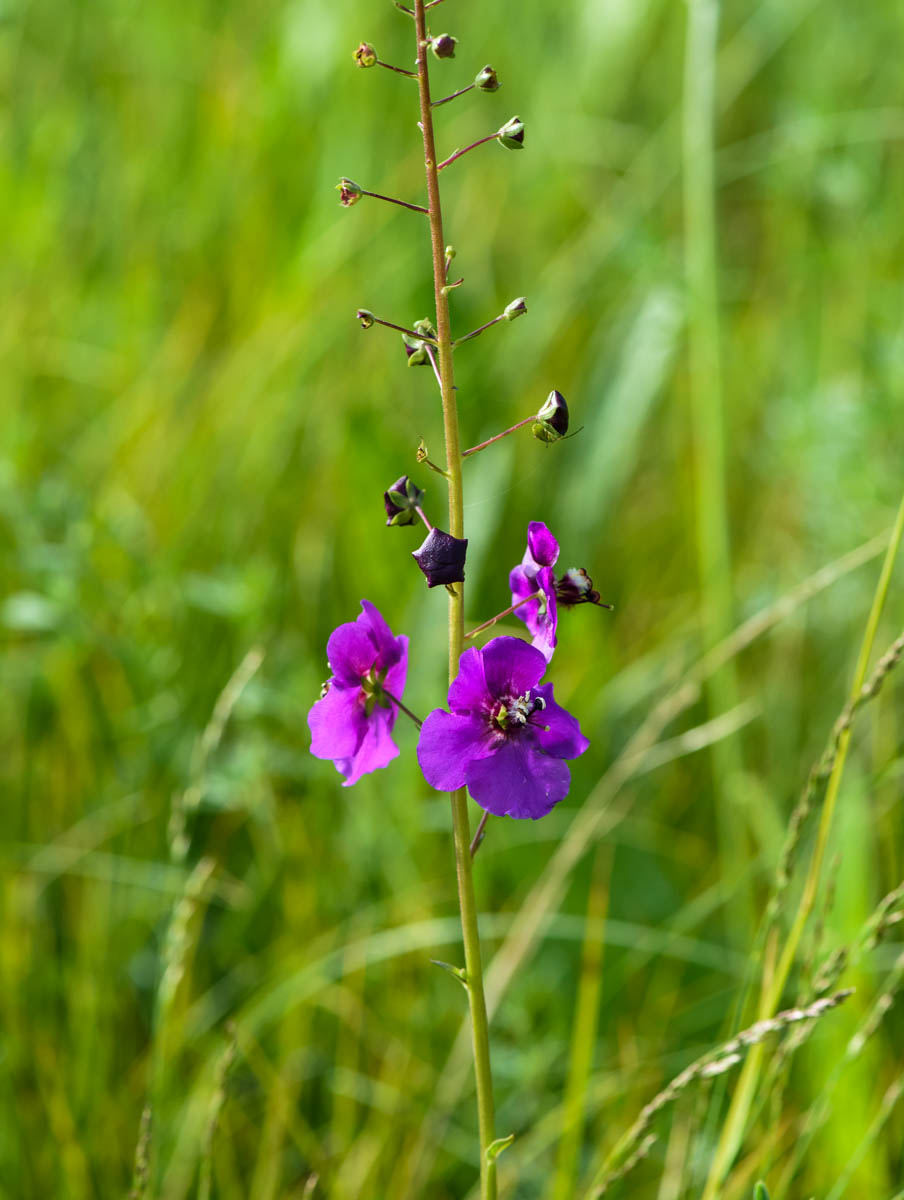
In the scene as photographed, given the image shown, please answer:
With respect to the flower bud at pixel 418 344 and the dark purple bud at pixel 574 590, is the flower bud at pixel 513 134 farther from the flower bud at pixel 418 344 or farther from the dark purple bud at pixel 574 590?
the dark purple bud at pixel 574 590

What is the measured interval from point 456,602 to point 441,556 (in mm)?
62

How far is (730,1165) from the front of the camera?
4.05ft

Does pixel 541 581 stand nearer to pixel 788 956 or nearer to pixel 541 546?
pixel 541 546

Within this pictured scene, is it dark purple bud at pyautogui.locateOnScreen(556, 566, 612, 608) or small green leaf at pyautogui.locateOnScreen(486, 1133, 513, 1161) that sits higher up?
Result: dark purple bud at pyautogui.locateOnScreen(556, 566, 612, 608)

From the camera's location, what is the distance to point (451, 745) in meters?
0.99

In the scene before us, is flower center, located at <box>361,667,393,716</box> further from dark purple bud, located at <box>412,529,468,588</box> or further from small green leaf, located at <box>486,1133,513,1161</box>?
small green leaf, located at <box>486,1133,513,1161</box>

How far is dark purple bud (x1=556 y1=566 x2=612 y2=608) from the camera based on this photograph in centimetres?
103

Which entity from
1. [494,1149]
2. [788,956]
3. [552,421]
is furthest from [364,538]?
[494,1149]

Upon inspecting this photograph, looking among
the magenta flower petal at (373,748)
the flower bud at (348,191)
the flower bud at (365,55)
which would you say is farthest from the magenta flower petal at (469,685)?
the flower bud at (365,55)

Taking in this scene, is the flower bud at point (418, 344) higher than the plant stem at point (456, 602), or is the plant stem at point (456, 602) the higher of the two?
the flower bud at point (418, 344)

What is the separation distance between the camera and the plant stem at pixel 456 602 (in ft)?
3.12

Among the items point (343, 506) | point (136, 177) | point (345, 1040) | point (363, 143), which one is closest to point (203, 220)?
point (136, 177)

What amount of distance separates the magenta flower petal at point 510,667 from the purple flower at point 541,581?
0.04 feet

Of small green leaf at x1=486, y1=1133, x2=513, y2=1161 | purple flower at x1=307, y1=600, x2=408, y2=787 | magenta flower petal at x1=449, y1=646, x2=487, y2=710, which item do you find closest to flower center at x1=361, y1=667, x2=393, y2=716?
purple flower at x1=307, y1=600, x2=408, y2=787
